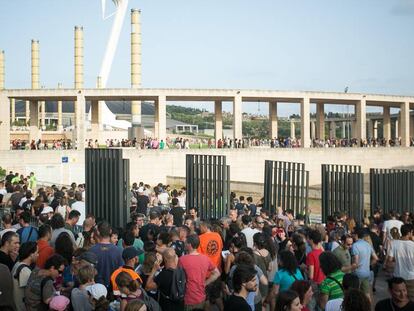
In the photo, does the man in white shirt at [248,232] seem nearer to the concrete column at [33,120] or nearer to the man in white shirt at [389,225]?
the man in white shirt at [389,225]

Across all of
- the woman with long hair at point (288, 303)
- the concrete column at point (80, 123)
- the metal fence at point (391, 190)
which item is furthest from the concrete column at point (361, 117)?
the woman with long hair at point (288, 303)

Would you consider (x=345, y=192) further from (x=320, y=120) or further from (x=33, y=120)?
(x=320, y=120)

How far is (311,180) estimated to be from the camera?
40094 millimetres

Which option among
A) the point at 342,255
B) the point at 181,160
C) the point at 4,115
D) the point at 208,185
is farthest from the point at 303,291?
the point at 4,115

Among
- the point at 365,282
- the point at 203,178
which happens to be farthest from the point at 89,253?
the point at 203,178

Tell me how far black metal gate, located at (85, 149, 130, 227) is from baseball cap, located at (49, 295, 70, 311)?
6360mm

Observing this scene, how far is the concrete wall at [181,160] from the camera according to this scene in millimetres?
31359

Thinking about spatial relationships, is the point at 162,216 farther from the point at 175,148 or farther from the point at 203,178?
the point at 175,148

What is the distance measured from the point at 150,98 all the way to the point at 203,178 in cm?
2399

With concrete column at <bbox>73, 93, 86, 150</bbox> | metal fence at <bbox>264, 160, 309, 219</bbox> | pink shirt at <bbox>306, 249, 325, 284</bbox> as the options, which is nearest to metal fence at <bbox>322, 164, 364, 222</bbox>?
metal fence at <bbox>264, 160, 309, 219</bbox>

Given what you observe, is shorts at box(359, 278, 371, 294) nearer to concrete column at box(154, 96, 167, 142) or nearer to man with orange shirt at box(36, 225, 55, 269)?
man with orange shirt at box(36, 225, 55, 269)

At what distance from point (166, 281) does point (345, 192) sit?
31.2 feet

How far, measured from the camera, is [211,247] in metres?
7.86

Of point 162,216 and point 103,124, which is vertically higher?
point 103,124
